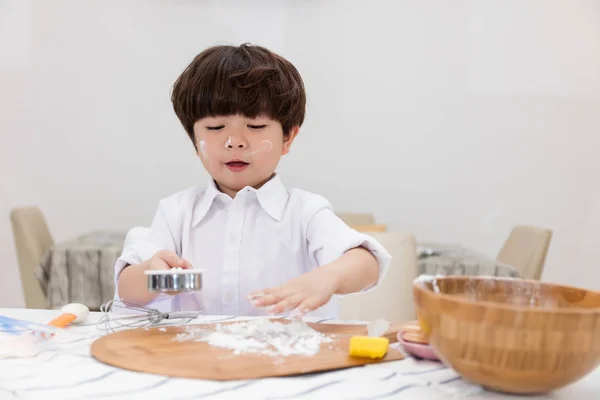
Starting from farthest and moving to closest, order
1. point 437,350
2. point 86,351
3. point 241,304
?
point 241,304
point 86,351
point 437,350

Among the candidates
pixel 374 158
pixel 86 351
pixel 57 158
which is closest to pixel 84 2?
pixel 57 158

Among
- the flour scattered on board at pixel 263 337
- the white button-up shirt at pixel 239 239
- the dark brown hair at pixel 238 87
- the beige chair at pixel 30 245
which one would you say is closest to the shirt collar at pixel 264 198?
the white button-up shirt at pixel 239 239

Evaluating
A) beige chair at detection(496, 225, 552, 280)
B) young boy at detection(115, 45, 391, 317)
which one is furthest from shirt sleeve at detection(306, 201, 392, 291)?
beige chair at detection(496, 225, 552, 280)

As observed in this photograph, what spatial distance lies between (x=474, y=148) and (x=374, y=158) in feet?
1.94

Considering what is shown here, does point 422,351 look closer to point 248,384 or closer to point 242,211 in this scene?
point 248,384

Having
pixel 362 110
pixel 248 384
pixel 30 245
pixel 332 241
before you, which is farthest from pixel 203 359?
pixel 362 110

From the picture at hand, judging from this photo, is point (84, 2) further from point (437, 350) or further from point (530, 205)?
point (437, 350)

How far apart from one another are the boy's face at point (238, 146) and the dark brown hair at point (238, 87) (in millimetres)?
15

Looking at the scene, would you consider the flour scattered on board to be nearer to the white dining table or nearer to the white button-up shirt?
the white dining table

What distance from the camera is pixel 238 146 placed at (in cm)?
110

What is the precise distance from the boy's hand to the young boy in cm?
10

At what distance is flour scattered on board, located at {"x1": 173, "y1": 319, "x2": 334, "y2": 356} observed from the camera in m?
0.72

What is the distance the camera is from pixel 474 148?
3.86 m

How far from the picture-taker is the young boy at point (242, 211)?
110 cm
